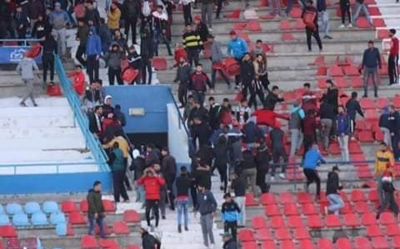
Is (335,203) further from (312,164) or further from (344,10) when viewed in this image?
(344,10)

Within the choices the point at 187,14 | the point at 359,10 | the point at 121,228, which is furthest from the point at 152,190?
the point at 359,10

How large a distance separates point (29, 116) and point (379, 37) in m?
9.51

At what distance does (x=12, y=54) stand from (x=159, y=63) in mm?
3462

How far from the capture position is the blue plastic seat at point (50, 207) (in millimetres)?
42562

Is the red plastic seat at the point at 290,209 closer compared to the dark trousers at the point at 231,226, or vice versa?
the dark trousers at the point at 231,226

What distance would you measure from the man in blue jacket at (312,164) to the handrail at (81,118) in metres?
4.19

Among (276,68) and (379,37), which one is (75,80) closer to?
(276,68)

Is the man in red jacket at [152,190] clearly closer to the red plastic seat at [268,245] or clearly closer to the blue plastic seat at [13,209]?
the red plastic seat at [268,245]

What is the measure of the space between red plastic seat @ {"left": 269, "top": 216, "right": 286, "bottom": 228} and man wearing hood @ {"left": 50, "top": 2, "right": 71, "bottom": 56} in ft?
27.8

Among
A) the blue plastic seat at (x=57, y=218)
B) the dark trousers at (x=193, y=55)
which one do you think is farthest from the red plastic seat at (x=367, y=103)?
the blue plastic seat at (x=57, y=218)

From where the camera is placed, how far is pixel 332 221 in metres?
43.0

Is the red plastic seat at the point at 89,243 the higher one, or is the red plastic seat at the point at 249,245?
the red plastic seat at the point at 89,243

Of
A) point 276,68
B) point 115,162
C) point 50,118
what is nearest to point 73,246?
point 115,162

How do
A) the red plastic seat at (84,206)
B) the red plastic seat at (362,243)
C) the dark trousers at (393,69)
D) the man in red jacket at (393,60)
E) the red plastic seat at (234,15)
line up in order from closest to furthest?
the red plastic seat at (362,243) → the red plastic seat at (84,206) → the man in red jacket at (393,60) → the dark trousers at (393,69) → the red plastic seat at (234,15)
